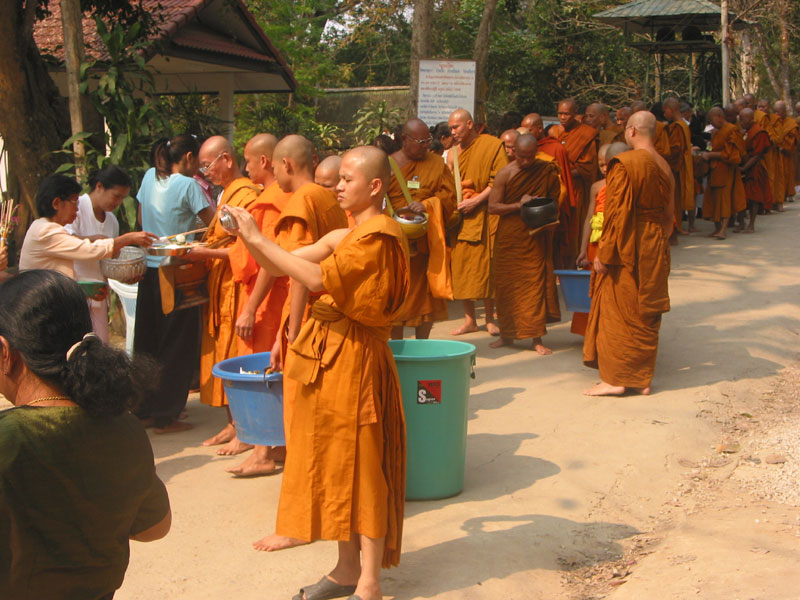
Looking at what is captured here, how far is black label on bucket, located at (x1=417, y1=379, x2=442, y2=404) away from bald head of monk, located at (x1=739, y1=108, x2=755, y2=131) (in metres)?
10.4

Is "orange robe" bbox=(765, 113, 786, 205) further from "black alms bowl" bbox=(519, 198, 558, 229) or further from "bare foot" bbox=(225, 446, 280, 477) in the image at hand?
"bare foot" bbox=(225, 446, 280, 477)

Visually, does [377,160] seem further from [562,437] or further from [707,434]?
[707,434]

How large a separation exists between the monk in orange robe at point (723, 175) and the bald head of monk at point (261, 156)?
8.65 meters

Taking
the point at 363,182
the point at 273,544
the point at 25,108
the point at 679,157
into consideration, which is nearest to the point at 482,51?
the point at 679,157

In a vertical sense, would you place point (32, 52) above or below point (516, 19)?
below

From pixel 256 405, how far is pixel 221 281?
3.77 feet

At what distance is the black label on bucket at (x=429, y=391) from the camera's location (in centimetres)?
443

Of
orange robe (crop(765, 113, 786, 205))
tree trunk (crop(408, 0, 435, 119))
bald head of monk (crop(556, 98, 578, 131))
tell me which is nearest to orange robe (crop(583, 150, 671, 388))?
bald head of monk (crop(556, 98, 578, 131))

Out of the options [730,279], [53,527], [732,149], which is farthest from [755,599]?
[732,149]

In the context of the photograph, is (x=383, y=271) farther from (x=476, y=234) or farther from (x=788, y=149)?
(x=788, y=149)

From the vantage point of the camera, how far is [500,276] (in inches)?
308

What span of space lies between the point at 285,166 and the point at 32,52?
17.0 feet

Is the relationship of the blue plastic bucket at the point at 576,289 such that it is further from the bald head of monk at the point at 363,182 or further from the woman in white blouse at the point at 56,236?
the bald head of monk at the point at 363,182

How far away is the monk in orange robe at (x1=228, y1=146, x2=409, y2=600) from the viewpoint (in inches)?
129
